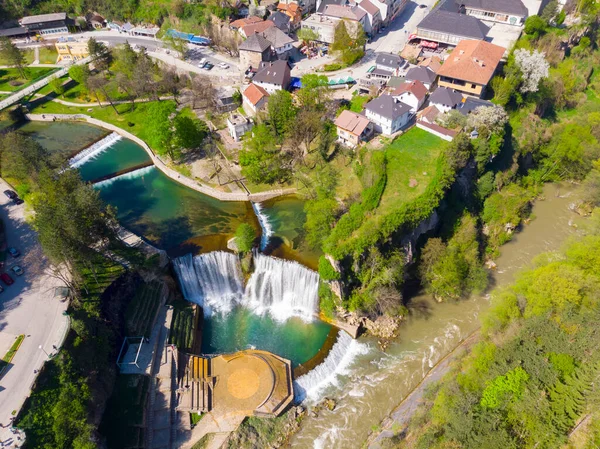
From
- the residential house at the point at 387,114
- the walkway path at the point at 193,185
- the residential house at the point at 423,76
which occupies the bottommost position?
the walkway path at the point at 193,185

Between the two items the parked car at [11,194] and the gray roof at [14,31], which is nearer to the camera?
the parked car at [11,194]

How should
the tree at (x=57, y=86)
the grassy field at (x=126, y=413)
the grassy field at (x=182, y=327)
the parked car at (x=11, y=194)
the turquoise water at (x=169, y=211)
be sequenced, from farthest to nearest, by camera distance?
the tree at (x=57, y=86) → the turquoise water at (x=169, y=211) → the parked car at (x=11, y=194) → the grassy field at (x=182, y=327) → the grassy field at (x=126, y=413)

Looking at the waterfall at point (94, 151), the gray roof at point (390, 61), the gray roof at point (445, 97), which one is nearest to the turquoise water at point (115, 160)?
the waterfall at point (94, 151)

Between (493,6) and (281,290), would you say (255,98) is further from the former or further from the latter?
(493,6)

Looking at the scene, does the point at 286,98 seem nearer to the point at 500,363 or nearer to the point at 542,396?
the point at 500,363

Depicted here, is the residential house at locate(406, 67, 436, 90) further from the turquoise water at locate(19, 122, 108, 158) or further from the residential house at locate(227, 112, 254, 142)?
the turquoise water at locate(19, 122, 108, 158)

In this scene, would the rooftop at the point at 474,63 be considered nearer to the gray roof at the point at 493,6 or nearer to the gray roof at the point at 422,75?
the gray roof at the point at 422,75
